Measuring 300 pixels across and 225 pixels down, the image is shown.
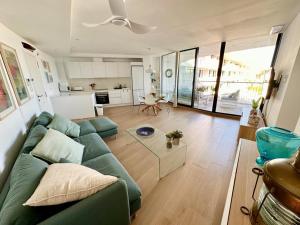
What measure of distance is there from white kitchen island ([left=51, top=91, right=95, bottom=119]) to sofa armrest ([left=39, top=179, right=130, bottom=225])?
425cm

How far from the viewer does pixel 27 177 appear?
3.15 feet

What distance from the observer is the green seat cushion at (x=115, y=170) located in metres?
1.29

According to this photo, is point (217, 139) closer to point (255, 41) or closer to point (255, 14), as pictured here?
point (255, 14)

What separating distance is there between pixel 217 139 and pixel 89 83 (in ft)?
19.3

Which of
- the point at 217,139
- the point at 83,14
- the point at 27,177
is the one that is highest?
the point at 83,14

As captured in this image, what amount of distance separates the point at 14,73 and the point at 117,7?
1.90m

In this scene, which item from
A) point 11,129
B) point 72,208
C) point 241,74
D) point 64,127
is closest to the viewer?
point 72,208

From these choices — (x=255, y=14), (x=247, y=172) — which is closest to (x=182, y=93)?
(x=255, y=14)

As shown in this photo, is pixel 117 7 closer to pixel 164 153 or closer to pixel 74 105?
pixel 164 153

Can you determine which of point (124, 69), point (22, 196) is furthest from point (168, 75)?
point (22, 196)

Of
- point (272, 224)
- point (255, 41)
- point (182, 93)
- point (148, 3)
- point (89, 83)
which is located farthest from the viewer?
point (89, 83)

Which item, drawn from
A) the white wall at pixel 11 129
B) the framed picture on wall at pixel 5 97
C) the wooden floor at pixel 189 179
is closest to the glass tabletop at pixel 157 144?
the wooden floor at pixel 189 179

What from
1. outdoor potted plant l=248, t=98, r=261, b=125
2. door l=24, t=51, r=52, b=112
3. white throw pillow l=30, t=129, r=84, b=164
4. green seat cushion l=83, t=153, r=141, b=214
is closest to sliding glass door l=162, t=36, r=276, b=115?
outdoor potted plant l=248, t=98, r=261, b=125

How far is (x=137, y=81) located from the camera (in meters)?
6.36
